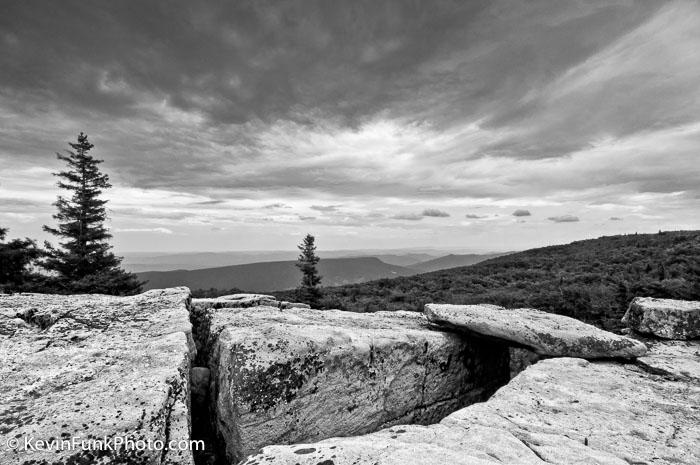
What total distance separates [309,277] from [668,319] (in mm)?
24219

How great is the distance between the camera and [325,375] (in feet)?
20.9

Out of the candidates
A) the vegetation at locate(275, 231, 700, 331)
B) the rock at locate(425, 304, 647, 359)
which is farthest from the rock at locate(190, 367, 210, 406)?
the vegetation at locate(275, 231, 700, 331)

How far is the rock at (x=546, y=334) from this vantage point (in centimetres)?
789

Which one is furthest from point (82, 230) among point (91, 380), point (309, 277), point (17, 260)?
point (91, 380)

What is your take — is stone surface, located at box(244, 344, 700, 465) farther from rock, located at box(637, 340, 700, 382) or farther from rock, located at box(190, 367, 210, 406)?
rock, located at box(190, 367, 210, 406)

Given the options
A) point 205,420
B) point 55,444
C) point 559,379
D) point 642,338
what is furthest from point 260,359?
point 642,338

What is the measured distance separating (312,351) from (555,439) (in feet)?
13.0

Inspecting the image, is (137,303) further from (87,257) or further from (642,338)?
(87,257)

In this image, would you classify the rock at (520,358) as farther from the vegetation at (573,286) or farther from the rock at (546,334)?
the vegetation at (573,286)

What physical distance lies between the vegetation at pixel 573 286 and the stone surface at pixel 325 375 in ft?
27.4

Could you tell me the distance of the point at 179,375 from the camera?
509cm

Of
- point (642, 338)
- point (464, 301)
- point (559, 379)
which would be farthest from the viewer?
point (464, 301)

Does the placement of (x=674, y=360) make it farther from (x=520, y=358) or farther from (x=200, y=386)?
(x=200, y=386)

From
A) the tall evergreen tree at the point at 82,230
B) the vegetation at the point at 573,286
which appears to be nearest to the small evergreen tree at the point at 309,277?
the vegetation at the point at 573,286
